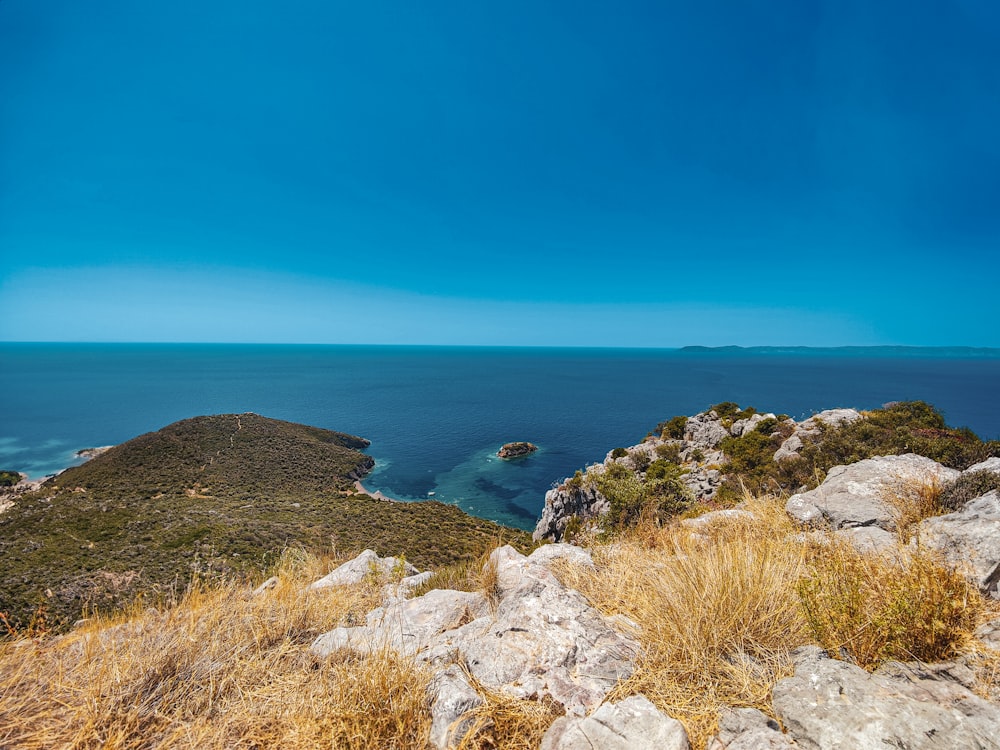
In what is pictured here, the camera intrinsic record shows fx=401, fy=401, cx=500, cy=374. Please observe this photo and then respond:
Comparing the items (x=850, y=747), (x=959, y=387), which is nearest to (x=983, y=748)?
(x=850, y=747)

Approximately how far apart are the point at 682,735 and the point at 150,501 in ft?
202

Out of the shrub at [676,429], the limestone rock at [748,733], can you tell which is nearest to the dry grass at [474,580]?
the limestone rock at [748,733]

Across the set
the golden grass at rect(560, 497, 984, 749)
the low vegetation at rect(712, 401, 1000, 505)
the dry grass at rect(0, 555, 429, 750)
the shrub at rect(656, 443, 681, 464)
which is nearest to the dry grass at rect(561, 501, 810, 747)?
the golden grass at rect(560, 497, 984, 749)

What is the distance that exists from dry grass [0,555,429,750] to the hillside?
25.8 ft

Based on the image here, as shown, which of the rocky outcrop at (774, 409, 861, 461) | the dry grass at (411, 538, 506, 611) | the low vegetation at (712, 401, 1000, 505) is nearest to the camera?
the dry grass at (411, 538, 506, 611)

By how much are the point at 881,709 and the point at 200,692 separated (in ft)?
15.6

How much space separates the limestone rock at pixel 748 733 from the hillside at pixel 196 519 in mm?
8954

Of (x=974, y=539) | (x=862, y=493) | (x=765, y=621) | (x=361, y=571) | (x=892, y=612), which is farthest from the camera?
(x=361, y=571)

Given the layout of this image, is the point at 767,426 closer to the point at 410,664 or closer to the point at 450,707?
the point at 410,664

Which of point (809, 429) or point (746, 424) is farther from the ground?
point (809, 429)

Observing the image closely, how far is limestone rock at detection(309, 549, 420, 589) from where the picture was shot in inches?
284

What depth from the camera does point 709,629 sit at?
10.7 feet

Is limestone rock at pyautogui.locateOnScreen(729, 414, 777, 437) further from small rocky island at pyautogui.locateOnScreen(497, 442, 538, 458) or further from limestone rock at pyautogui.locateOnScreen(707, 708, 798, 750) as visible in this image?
small rocky island at pyautogui.locateOnScreen(497, 442, 538, 458)

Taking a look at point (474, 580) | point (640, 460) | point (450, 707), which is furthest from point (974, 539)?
point (640, 460)
